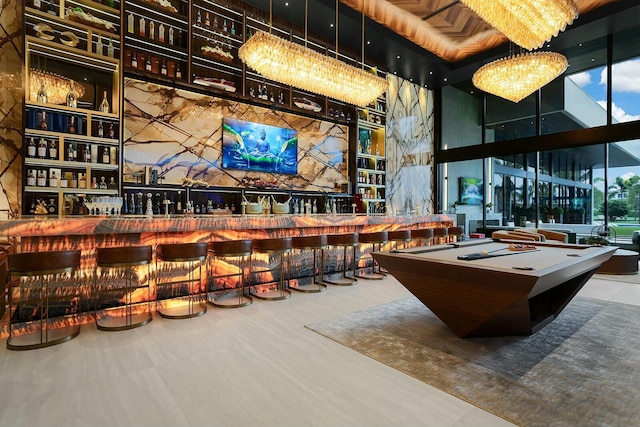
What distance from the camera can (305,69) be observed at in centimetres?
504

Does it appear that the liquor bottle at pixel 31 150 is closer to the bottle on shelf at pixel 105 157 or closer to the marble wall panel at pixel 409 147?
the bottle on shelf at pixel 105 157

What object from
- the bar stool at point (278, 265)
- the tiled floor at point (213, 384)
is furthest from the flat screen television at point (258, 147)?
the tiled floor at point (213, 384)

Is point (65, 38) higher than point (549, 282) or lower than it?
higher

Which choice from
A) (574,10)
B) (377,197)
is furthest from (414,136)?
(574,10)

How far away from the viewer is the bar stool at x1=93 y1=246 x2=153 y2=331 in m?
3.37

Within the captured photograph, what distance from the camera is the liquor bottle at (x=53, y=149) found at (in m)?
4.74

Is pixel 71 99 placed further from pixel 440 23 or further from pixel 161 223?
pixel 440 23

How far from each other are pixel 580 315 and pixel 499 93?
3378 mm

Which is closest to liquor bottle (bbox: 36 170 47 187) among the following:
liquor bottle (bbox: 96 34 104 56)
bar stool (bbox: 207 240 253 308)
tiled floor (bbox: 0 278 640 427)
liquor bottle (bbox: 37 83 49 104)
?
liquor bottle (bbox: 37 83 49 104)

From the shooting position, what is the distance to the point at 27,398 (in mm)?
2170

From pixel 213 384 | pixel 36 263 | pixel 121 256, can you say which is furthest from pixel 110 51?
pixel 213 384

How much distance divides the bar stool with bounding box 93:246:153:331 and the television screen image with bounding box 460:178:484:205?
9965 mm

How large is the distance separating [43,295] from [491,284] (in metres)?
4.00

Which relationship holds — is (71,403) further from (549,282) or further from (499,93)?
(499,93)
